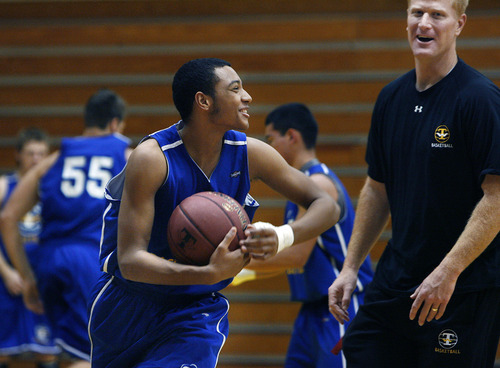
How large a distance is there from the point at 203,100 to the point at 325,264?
166cm

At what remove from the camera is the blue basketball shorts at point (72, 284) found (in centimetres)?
518

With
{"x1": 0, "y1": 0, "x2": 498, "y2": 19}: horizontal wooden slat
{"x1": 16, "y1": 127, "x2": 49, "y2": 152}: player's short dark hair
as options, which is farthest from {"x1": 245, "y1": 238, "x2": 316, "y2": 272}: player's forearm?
{"x1": 0, "y1": 0, "x2": 498, "y2": 19}: horizontal wooden slat

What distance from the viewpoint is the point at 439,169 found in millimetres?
3043

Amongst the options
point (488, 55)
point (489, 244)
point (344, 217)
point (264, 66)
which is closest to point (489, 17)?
point (488, 55)

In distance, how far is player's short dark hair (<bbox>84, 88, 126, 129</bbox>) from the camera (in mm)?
5367

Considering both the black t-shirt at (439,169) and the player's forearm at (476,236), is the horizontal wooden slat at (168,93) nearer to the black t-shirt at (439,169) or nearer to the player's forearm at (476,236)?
the black t-shirt at (439,169)

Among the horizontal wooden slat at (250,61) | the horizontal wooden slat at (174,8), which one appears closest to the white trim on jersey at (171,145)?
the horizontal wooden slat at (250,61)

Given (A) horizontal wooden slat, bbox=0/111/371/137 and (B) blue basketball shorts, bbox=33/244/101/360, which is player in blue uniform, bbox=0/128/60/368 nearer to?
(A) horizontal wooden slat, bbox=0/111/371/137

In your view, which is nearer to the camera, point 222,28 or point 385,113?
point 385,113

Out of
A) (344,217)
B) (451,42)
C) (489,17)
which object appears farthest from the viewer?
(489,17)

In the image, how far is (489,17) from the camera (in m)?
6.96

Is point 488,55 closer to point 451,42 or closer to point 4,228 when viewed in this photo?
point 451,42

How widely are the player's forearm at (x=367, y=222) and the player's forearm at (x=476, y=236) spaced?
0.63 meters

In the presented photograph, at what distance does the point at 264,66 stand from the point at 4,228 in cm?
305
